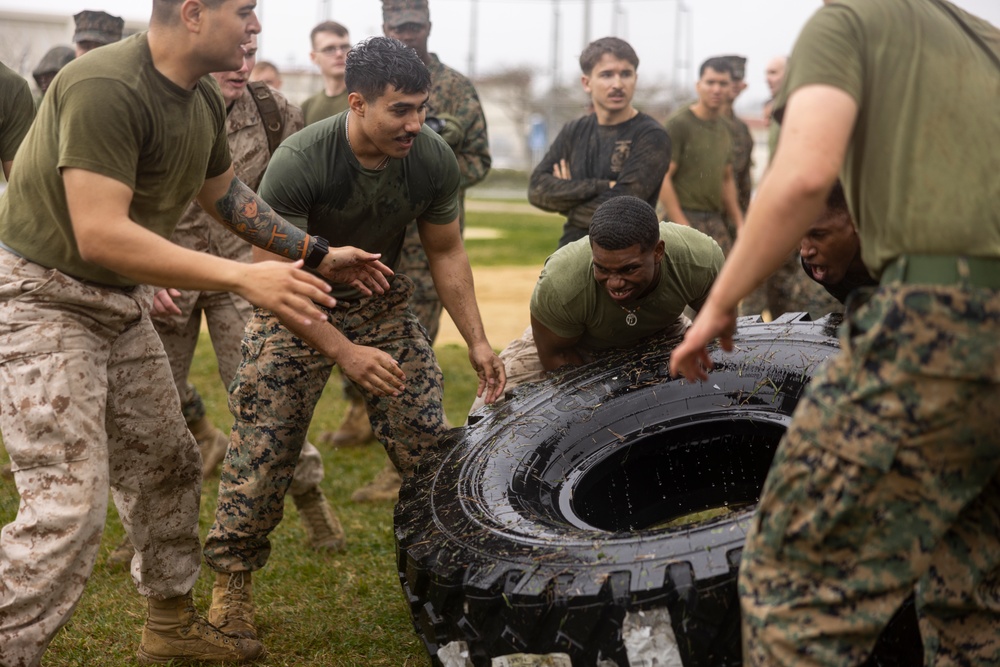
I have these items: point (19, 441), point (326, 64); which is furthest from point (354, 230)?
point (326, 64)

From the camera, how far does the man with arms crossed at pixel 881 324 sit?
242cm

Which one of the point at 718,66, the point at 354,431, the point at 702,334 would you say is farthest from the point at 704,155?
the point at 702,334

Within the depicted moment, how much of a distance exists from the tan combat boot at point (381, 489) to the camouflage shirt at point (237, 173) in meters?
1.44

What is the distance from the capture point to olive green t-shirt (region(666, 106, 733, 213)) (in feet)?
26.7

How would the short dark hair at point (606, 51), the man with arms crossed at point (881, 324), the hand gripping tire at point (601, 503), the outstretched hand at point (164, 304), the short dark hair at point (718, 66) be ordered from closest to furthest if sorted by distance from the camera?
the man with arms crossed at point (881, 324), the hand gripping tire at point (601, 503), the outstretched hand at point (164, 304), the short dark hair at point (606, 51), the short dark hair at point (718, 66)

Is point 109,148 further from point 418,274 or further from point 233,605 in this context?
point 418,274

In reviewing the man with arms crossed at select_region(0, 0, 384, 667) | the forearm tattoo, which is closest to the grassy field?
the man with arms crossed at select_region(0, 0, 384, 667)

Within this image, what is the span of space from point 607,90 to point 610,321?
2.32 m

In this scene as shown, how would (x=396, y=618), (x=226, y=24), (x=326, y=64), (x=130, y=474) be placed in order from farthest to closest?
1. (x=326, y=64)
2. (x=396, y=618)
3. (x=130, y=474)
4. (x=226, y=24)

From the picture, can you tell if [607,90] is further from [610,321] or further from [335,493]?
[335,493]

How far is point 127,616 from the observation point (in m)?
4.61

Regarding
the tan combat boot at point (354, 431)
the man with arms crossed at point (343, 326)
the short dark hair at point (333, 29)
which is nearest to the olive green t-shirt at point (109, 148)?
the man with arms crossed at point (343, 326)

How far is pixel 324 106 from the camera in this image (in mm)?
7168

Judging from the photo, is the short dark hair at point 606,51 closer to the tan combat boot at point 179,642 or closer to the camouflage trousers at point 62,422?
the camouflage trousers at point 62,422
